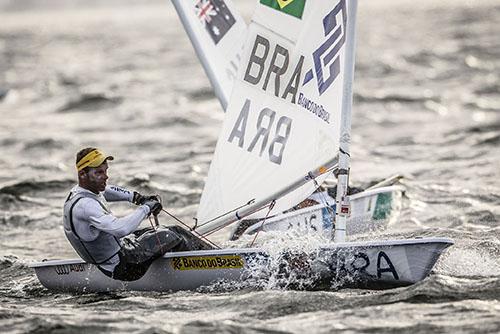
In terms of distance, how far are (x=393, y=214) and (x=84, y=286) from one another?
4.59m

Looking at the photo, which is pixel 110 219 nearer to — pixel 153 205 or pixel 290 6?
pixel 153 205

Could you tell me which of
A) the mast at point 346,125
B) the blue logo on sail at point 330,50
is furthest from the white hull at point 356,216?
the blue logo on sail at point 330,50

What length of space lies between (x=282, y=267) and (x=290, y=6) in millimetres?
2324

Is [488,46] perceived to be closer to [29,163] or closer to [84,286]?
[29,163]

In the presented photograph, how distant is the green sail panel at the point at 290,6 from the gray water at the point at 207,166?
2.48 metres

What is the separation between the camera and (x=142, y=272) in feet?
31.8

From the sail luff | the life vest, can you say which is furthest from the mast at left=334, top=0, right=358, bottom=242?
the life vest

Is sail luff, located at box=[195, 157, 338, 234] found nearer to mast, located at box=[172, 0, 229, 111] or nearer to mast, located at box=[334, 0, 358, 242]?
mast, located at box=[334, 0, 358, 242]

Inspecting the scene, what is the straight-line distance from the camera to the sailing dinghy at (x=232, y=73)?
12.2 m

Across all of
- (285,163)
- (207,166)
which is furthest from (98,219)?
(207,166)

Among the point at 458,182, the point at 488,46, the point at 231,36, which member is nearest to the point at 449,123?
the point at 458,182

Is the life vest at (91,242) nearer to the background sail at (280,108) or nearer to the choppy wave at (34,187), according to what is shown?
the background sail at (280,108)

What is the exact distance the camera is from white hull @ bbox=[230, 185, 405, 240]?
40.0 feet

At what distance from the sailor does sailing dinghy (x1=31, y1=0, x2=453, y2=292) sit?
0.55ft
